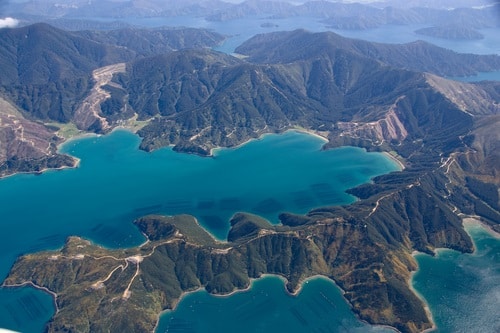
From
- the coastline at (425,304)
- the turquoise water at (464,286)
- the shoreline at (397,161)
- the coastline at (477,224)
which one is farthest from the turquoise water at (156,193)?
the coastline at (425,304)

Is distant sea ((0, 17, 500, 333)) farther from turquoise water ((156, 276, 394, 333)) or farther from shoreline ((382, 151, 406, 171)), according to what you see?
shoreline ((382, 151, 406, 171))

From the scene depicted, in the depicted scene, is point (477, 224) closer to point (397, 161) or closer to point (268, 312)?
point (397, 161)

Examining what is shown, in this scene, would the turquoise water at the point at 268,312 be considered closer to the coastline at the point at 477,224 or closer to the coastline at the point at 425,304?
the coastline at the point at 425,304

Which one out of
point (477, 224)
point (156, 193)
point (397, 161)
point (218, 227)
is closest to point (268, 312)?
point (218, 227)

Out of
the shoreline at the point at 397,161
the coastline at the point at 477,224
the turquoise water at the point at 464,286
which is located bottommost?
the shoreline at the point at 397,161

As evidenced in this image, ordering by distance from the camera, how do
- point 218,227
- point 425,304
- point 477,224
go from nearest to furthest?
point 425,304 → point 218,227 → point 477,224

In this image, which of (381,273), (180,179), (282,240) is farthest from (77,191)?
(381,273)

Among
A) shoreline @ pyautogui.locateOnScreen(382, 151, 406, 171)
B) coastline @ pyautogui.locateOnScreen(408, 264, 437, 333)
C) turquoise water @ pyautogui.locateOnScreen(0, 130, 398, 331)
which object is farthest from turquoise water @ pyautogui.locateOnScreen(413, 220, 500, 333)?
shoreline @ pyautogui.locateOnScreen(382, 151, 406, 171)
